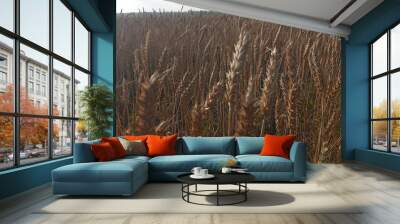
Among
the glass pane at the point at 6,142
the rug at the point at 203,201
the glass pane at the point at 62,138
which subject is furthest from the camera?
the glass pane at the point at 62,138

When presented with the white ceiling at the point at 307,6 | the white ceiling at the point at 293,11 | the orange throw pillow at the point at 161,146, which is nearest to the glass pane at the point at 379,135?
the white ceiling at the point at 293,11

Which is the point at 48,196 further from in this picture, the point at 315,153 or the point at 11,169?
the point at 315,153

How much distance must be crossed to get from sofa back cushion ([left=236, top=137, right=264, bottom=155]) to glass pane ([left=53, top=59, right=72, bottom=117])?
8.75 ft

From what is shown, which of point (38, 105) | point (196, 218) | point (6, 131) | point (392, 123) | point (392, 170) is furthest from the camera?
point (392, 123)

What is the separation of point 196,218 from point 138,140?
2724 millimetres

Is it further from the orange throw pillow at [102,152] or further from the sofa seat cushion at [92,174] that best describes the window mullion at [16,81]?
the orange throw pillow at [102,152]

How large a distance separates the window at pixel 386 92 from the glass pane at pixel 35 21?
5552 millimetres

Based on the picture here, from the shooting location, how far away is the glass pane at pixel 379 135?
6.88m

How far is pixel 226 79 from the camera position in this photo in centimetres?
736

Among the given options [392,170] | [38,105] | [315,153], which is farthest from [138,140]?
[392,170]

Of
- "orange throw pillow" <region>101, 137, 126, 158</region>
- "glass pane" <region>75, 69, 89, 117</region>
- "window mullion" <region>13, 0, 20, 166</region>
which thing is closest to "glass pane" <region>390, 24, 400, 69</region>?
"orange throw pillow" <region>101, 137, 126, 158</region>

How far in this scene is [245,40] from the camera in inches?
285

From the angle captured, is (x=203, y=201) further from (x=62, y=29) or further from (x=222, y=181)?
(x=62, y=29)

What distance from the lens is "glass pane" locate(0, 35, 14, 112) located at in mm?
3914
